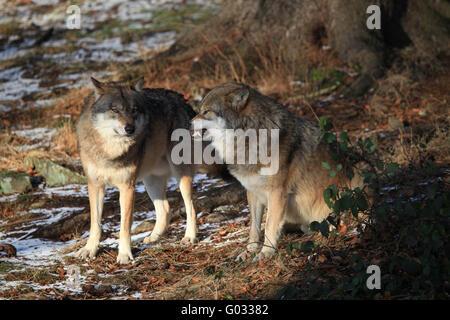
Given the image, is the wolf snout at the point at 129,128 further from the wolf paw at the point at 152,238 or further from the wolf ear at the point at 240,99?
the wolf paw at the point at 152,238

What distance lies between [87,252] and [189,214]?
4.25 feet

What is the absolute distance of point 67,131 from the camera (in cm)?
925

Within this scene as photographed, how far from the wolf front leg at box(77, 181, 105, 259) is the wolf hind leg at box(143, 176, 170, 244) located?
2.19 ft

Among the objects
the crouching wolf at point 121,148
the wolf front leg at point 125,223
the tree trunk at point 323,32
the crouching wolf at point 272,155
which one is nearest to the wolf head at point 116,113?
the crouching wolf at point 121,148

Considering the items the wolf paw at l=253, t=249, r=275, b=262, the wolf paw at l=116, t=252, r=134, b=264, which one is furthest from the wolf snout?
the wolf paw at l=253, t=249, r=275, b=262

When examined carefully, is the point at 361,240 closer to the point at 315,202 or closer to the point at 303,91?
the point at 315,202

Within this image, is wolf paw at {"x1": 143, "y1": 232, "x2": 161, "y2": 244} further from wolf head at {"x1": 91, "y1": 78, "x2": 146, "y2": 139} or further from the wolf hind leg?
wolf head at {"x1": 91, "y1": 78, "x2": 146, "y2": 139}

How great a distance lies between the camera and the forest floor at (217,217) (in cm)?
364

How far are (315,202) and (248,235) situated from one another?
958 millimetres

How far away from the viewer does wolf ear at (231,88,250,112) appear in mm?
4566

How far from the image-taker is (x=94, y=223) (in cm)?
554

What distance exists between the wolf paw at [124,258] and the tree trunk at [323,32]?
553 cm

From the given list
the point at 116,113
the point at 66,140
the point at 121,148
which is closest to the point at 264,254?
the point at 121,148

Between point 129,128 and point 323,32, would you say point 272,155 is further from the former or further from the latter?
point 323,32
